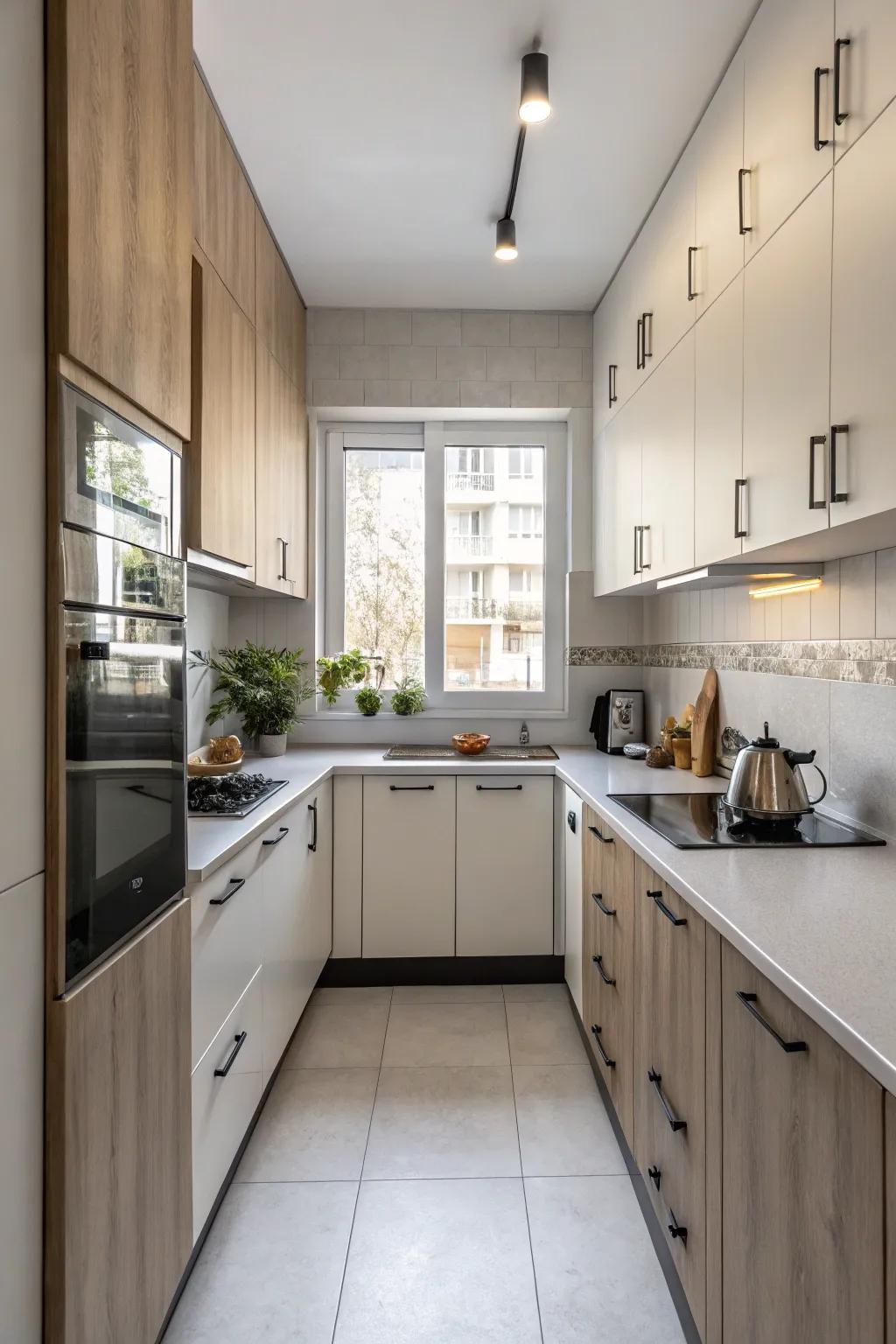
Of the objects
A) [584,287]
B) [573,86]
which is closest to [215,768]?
[573,86]

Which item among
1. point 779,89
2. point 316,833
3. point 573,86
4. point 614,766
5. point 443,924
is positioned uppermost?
point 573,86

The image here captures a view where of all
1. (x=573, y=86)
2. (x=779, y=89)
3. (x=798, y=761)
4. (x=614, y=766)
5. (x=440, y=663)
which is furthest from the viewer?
(x=440, y=663)

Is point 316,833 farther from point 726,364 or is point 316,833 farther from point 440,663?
point 726,364

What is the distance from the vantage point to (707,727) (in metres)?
2.68

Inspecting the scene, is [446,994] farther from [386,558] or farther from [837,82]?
[837,82]

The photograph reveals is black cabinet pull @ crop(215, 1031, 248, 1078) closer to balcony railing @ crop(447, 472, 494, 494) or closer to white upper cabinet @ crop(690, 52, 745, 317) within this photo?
white upper cabinet @ crop(690, 52, 745, 317)

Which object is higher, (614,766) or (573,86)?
(573,86)

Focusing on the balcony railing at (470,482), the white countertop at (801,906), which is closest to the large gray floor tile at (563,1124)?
the white countertop at (801,906)

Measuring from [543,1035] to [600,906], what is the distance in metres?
0.73

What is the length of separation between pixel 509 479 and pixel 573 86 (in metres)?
1.79

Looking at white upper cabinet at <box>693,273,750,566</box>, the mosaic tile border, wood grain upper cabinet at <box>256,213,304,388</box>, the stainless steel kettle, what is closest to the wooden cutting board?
the mosaic tile border

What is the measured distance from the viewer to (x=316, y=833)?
2.81 m

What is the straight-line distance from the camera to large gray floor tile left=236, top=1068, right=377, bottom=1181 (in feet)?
6.55

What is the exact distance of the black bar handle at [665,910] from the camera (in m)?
1.51
